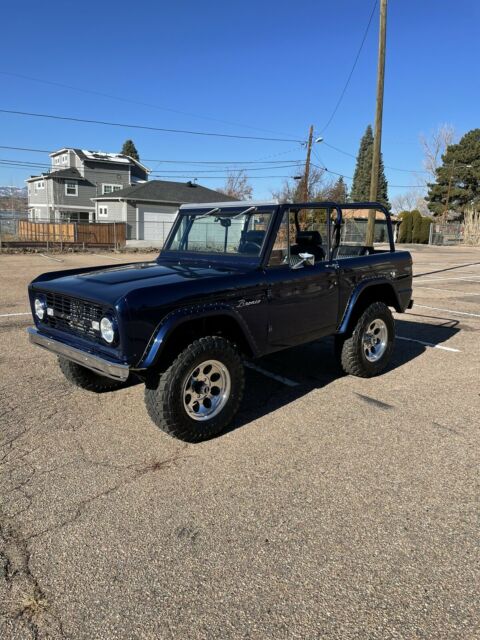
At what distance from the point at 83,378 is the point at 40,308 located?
2.65ft

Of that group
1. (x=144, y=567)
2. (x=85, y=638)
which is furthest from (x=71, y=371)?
(x=85, y=638)

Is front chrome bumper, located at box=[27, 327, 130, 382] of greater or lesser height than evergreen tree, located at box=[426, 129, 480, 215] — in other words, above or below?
below

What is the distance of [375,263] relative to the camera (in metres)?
5.21

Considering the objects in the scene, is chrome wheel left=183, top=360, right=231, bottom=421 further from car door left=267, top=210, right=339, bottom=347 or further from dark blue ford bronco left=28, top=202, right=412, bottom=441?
car door left=267, top=210, right=339, bottom=347

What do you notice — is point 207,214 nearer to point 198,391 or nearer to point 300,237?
point 300,237

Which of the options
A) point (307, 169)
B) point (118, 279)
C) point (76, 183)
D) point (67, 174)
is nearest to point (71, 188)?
point (76, 183)

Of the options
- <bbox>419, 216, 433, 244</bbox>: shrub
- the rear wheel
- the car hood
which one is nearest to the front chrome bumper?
the car hood

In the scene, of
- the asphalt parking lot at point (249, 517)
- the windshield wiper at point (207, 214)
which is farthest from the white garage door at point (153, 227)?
the asphalt parking lot at point (249, 517)

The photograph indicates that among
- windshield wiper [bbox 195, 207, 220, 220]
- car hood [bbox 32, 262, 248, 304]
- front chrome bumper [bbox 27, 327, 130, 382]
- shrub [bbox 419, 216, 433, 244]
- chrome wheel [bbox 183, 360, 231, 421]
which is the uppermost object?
shrub [bbox 419, 216, 433, 244]

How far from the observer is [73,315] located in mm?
3705

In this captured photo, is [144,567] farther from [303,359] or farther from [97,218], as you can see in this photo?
[97,218]

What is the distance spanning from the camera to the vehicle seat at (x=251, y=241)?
4.23 metres

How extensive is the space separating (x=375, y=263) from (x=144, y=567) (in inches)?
155

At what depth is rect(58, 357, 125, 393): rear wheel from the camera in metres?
4.48
